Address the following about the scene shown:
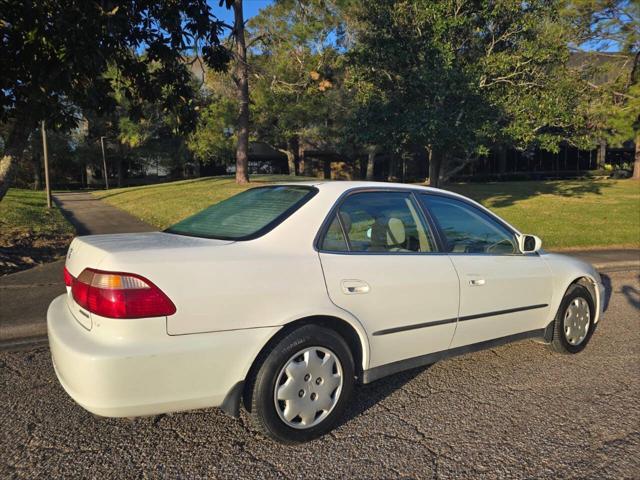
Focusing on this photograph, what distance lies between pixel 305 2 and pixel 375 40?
25.9 feet

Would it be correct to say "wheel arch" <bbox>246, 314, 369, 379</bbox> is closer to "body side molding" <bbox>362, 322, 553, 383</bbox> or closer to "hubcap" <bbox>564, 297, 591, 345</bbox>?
"body side molding" <bbox>362, 322, 553, 383</bbox>

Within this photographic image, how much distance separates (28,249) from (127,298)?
25.8 ft

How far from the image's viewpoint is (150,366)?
2.45 meters

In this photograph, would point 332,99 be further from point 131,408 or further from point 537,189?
point 131,408

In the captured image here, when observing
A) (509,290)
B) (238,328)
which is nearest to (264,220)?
(238,328)

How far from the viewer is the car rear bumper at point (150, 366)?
2.42 metres

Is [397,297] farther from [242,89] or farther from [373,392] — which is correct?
[242,89]

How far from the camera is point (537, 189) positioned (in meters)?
25.0

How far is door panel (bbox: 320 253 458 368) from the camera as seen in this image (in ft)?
9.96

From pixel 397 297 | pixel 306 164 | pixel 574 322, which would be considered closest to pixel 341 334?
pixel 397 297

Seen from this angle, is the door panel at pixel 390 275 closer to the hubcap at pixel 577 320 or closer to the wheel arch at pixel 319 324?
the wheel arch at pixel 319 324

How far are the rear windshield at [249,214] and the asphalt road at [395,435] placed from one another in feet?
4.06

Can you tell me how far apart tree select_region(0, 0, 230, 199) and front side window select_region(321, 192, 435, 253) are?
4266 millimetres

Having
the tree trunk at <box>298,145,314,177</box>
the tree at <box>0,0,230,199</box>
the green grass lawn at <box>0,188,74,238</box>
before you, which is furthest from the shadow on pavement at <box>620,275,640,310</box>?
the tree trunk at <box>298,145,314,177</box>
